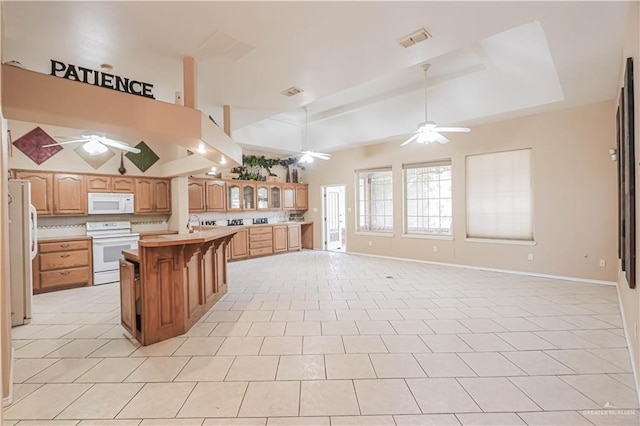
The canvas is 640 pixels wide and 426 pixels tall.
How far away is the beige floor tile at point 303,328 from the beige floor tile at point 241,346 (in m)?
0.33

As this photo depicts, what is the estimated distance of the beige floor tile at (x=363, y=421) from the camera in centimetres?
183

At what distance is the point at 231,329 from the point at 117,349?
1079mm

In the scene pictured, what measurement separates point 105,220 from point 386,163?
6389 millimetres

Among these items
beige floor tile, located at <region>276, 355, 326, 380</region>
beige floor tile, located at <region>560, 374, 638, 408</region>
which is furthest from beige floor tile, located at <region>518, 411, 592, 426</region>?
beige floor tile, located at <region>276, 355, 326, 380</region>

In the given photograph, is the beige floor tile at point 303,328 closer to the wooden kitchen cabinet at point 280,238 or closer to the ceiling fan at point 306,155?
the ceiling fan at point 306,155

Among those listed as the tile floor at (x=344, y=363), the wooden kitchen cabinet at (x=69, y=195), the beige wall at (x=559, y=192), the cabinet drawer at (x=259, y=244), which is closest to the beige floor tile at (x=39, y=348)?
the tile floor at (x=344, y=363)

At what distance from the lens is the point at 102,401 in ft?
6.87

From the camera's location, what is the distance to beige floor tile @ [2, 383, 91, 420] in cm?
197

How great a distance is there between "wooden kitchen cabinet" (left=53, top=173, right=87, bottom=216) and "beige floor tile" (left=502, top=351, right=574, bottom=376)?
689 cm

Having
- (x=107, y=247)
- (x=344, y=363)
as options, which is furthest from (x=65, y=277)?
(x=344, y=363)

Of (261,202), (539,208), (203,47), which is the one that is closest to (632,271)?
(539,208)

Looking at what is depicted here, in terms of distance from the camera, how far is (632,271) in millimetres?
2326

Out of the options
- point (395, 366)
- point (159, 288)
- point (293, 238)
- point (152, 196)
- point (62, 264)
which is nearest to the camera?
point (395, 366)

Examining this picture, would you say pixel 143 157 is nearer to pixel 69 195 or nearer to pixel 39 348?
pixel 69 195
